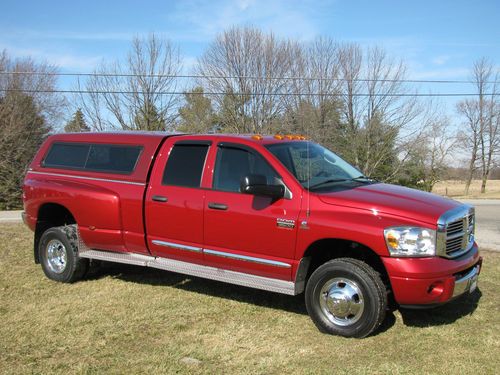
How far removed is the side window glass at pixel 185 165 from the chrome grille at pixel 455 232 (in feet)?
8.40

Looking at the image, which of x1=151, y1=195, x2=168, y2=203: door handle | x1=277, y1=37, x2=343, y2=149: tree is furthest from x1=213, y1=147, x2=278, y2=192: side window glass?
x1=277, y1=37, x2=343, y2=149: tree

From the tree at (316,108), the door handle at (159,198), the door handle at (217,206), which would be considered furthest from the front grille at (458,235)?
the tree at (316,108)

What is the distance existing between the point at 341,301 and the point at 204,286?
231cm

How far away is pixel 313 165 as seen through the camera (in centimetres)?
548

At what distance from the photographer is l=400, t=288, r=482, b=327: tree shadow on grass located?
5113mm

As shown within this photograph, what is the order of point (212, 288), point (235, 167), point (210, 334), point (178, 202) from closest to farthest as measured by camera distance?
point (210, 334)
point (235, 167)
point (178, 202)
point (212, 288)

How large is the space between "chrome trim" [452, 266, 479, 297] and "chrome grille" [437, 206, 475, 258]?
0.71 feet

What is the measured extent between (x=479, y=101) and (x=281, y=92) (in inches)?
1153

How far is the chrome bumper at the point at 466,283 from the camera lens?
4.55 meters

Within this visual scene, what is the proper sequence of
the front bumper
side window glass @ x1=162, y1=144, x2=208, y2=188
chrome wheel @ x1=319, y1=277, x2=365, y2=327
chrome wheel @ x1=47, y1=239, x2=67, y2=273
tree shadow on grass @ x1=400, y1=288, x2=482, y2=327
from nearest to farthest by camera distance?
the front bumper
chrome wheel @ x1=319, y1=277, x2=365, y2=327
tree shadow on grass @ x1=400, y1=288, x2=482, y2=327
side window glass @ x1=162, y1=144, x2=208, y2=188
chrome wheel @ x1=47, y1=239, x2=67, y2=273

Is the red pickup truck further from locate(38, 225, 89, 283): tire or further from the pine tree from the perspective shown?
the pine tree

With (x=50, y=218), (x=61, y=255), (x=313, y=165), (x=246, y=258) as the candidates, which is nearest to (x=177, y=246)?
(x=246, y=258)

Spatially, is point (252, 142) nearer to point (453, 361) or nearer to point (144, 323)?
point (144, 323)

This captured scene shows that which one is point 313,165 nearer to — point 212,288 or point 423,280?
point 423,280
